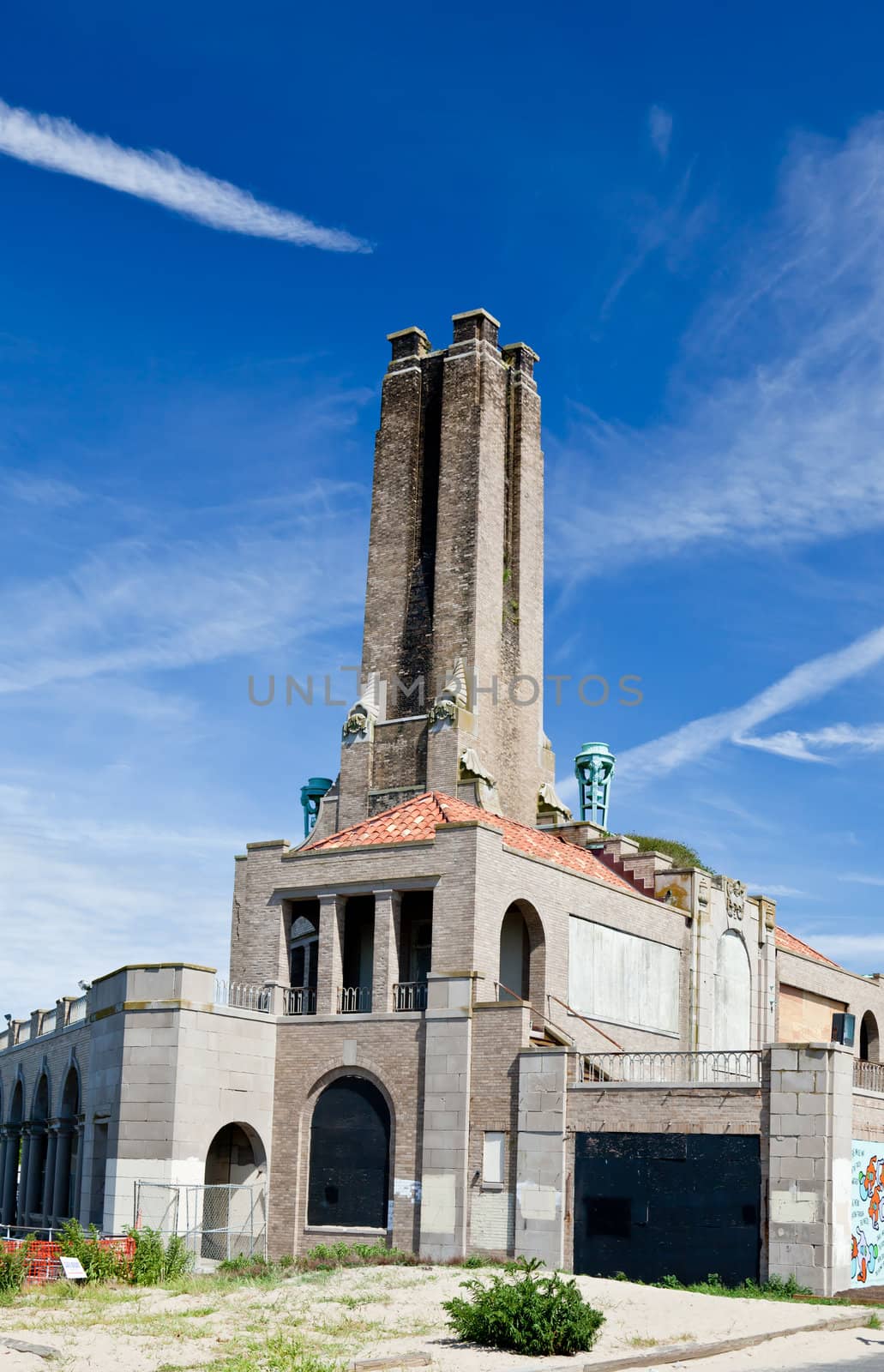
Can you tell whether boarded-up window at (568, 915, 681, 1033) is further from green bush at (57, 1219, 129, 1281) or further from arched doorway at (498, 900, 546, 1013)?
green bush at (57, 1219, 129, 1281)

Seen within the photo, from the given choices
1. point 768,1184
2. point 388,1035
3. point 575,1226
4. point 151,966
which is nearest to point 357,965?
point 388,1035

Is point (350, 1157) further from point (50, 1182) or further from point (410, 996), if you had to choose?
point (50, 1182)

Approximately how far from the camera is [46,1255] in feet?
94.5

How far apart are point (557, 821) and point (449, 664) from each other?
21.0ft

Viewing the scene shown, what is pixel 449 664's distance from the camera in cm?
4816

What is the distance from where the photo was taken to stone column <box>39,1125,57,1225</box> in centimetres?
4278

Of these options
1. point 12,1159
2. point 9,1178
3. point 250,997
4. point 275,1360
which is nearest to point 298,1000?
point 250,997

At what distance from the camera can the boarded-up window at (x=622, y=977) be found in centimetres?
3953

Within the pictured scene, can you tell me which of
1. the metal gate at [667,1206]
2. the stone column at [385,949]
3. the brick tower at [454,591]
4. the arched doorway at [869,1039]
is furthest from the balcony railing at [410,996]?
the arched doorway at [869,1039]

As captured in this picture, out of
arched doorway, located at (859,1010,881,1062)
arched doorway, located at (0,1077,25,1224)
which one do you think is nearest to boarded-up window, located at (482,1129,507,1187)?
arched doorway, located at (0,1077,25,1224)

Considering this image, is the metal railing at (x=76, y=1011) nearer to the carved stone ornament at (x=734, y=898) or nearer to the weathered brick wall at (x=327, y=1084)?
the weathered brick wall at (x=327, y=1084)

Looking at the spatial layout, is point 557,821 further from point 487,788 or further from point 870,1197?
point 870,1197

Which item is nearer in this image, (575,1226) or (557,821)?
(575,1226)

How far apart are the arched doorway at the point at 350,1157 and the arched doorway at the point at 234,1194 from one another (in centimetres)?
134
